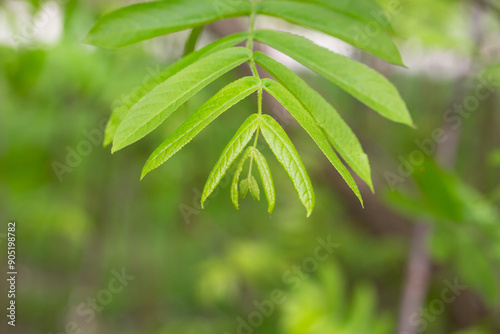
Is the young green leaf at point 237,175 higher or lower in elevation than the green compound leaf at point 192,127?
lower

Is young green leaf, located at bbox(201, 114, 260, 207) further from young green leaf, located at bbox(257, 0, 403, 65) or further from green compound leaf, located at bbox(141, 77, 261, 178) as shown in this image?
young green leaf, located at bbox(257, 0, 403, 65)

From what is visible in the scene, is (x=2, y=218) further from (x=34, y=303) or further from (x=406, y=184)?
(x=406, y=184)

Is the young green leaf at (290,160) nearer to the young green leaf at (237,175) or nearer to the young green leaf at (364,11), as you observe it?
the young green leaf at (237,175)

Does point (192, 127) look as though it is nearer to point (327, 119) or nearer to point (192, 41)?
point (327, 119)

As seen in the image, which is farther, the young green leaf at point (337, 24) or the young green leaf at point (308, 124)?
the young green leaf at point (337, 24)

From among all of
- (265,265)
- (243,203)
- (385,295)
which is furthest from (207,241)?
(385,295)

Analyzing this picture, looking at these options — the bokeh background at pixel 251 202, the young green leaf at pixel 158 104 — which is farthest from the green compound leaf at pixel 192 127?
the bokeh background at pixel 251 202
